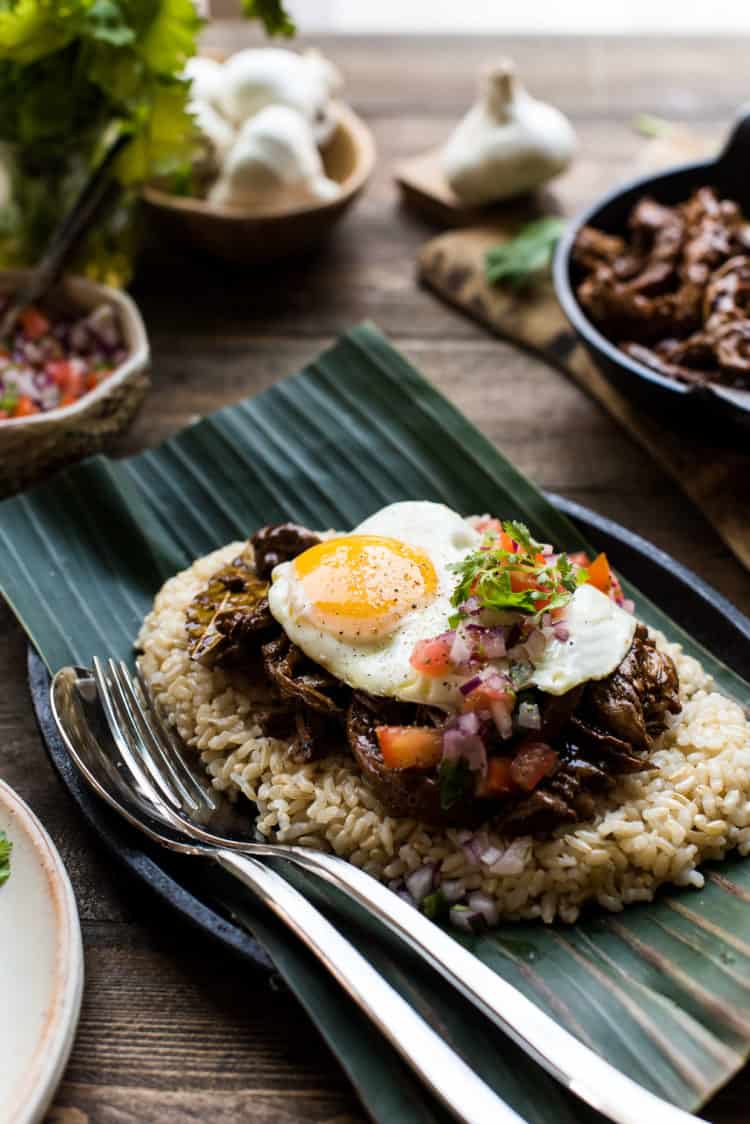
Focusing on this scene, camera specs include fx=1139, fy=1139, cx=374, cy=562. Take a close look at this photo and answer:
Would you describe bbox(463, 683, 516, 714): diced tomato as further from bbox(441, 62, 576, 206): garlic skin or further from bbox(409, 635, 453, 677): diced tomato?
bbox(441, 62, 576, 206): garlic skin

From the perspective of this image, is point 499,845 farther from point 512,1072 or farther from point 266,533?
point 266,533

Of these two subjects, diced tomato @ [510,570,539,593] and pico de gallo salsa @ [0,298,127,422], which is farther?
pico de gallo salsa @ [0,298,127,422]

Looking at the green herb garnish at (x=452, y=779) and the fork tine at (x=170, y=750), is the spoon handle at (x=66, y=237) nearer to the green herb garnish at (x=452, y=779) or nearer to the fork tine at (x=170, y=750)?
the fork tine at (x=170, y=750)

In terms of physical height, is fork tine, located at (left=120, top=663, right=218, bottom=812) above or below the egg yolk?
below

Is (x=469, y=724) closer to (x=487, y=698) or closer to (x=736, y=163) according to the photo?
(x=487, y=698)

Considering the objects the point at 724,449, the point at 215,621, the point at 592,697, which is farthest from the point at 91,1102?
the point at 724,449

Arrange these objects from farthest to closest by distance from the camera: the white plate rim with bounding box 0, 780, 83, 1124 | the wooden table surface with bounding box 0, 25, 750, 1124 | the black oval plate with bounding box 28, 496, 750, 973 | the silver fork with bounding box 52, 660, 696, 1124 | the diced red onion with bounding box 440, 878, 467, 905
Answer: the diced red onion with bounding box 440, 878, 467, 905 < the black oval plate with bounding box 28, 496, 750, 973 < the wooden table surface with bounding box 0, 25, 750, 1124 < the white plate rim with bounding box 0, 780, 83, 1124 < the silver fork with bounding box 52, 660, 696, 1124

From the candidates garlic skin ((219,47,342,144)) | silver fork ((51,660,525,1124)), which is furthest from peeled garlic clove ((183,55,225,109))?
silver fork ((51,660,525,1124))
